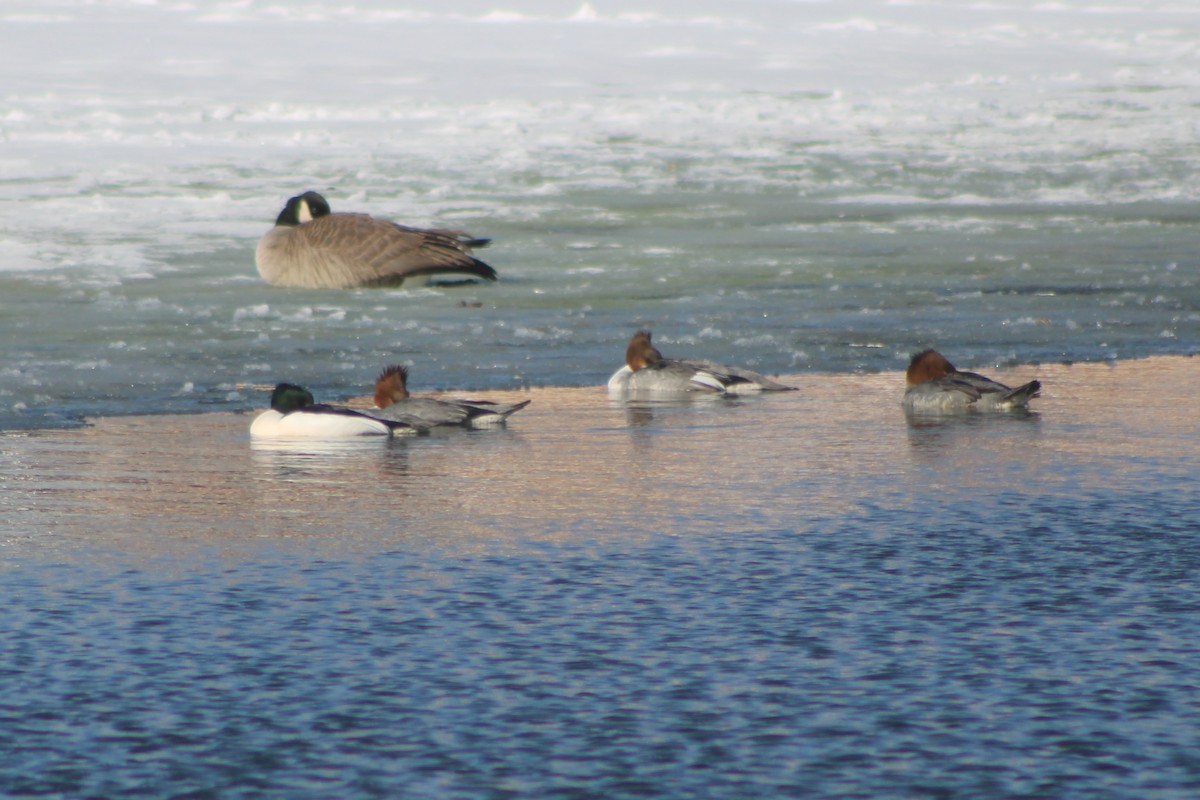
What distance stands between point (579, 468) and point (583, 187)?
11629 mm

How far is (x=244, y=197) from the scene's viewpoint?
19.9 meters

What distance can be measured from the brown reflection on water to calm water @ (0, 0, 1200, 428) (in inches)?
50.8

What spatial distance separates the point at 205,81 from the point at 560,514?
2136 centimetres

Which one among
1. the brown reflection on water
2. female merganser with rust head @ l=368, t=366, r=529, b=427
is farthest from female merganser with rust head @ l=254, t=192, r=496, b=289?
female merganser with rust head @ l=368, t=366, r=529, b=427

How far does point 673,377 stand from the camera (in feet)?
38.2

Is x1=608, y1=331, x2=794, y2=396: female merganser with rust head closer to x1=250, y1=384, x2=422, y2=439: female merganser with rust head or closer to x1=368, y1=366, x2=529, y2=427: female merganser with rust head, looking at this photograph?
x1=368, y1=366, x2=529, y2=427: female merganser with rust head

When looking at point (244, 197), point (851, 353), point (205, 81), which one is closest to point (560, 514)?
point (851, 353)

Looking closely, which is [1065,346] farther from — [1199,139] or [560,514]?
[1199,139]

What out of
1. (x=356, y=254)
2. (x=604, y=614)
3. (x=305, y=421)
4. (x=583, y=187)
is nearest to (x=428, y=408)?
(x=305, y=421)

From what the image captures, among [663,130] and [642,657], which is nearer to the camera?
[642,657]

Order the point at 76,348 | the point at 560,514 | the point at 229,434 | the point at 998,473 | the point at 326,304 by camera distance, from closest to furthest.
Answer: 1. the point at 560,514
2. the point at 998,473
3. the point at 229,434
4. the point at 76,348
5. the point at 326,304

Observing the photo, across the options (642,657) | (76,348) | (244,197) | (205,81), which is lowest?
(642,657)

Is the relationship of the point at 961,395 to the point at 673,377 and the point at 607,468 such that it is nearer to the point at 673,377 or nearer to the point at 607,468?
the point at 673,377

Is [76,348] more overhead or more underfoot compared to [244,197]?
more underfoot
